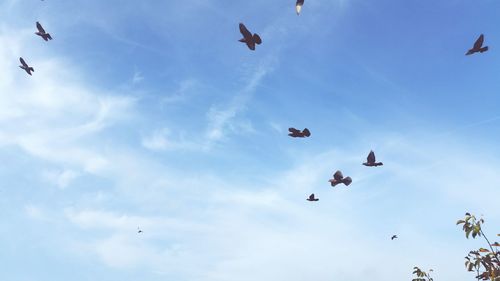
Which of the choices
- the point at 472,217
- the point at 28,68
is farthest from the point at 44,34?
the point at 472,217

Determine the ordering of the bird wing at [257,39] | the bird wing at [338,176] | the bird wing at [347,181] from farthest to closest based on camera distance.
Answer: the bird wing at [338,176] < the bird wing at [347,181] < the bird wing at [257,39]

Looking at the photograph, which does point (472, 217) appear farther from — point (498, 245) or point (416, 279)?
point (416, 279)

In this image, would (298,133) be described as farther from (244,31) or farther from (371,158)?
(244,31)

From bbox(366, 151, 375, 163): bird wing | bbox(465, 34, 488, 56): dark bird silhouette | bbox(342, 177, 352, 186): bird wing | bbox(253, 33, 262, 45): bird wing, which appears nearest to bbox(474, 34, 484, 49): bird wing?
bbox(465, 34, 488, 56): dark bird silhouette

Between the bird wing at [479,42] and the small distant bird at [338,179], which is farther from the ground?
the bird wing at [479,42]

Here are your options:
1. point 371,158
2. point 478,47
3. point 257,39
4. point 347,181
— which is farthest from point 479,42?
point 257,39

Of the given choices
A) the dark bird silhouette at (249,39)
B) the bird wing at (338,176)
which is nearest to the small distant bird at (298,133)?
the bird wing at (338,176)

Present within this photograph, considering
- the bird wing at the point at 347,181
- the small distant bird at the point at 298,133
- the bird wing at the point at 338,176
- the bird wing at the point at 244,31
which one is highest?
the bird wing at the point at 244,31

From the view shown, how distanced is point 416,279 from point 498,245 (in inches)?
210

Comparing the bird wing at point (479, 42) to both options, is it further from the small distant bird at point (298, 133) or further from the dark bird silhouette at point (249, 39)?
the dark bird silhouette at point (249, 39)

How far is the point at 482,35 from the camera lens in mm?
12055

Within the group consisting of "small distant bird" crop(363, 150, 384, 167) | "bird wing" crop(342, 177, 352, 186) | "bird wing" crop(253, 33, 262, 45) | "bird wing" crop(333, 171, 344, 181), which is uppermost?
"bird wing" crop(253, 33, 262, 45)

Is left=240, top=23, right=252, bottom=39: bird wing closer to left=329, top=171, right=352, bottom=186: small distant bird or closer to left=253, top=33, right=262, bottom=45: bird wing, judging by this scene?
left=253, top=33, right=262, bottom=45: bird wing

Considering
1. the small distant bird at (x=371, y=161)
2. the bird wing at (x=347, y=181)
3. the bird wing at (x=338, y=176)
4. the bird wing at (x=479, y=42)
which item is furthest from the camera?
the small distant bird at (x=371, y=161)
